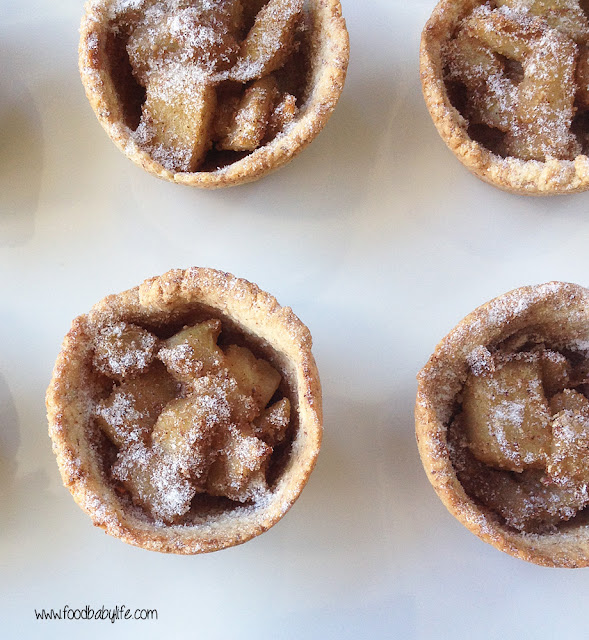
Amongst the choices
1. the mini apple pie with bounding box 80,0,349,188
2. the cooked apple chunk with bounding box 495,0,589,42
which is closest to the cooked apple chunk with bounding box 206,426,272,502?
the mini apple pie with bounding box 80,0,349,188

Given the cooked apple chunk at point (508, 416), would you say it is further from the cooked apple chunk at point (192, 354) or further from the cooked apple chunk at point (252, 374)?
the cooked apple chunk at point (192, 354)

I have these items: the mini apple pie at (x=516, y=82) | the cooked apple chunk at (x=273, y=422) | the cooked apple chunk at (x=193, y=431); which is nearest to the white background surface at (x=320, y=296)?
the mini apple pie at (x=516, y=82)

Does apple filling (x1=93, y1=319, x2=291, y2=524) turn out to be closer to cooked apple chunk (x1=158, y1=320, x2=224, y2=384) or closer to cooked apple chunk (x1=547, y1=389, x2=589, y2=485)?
cooked apple chunk (x1=158, y1=320, x2=224, y2=384)

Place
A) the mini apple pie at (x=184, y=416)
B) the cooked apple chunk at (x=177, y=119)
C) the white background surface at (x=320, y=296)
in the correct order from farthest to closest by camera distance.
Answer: the white background surface at (x=320, y=296)
the cooked apple chunk at (x=177, y=119)
the mini apple pie at (x=184, y=416)

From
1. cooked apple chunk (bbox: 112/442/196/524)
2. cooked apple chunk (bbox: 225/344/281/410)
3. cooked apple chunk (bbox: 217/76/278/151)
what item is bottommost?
cooked apple chunk (bbox: 112/442/196/524)

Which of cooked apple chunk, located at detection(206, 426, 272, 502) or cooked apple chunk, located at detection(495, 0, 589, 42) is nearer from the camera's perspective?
cooked apple chunk, located at detection(206, 426, 272, 502)

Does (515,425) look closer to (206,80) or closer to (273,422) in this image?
(273,422)

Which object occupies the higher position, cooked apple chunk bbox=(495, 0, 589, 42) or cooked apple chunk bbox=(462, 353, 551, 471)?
cooked apple chunk bbox=(495, 0, 589, 42)

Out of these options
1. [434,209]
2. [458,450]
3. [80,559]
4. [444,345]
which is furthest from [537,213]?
[80,559]

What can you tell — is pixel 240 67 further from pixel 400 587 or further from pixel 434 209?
pixel 400 587
